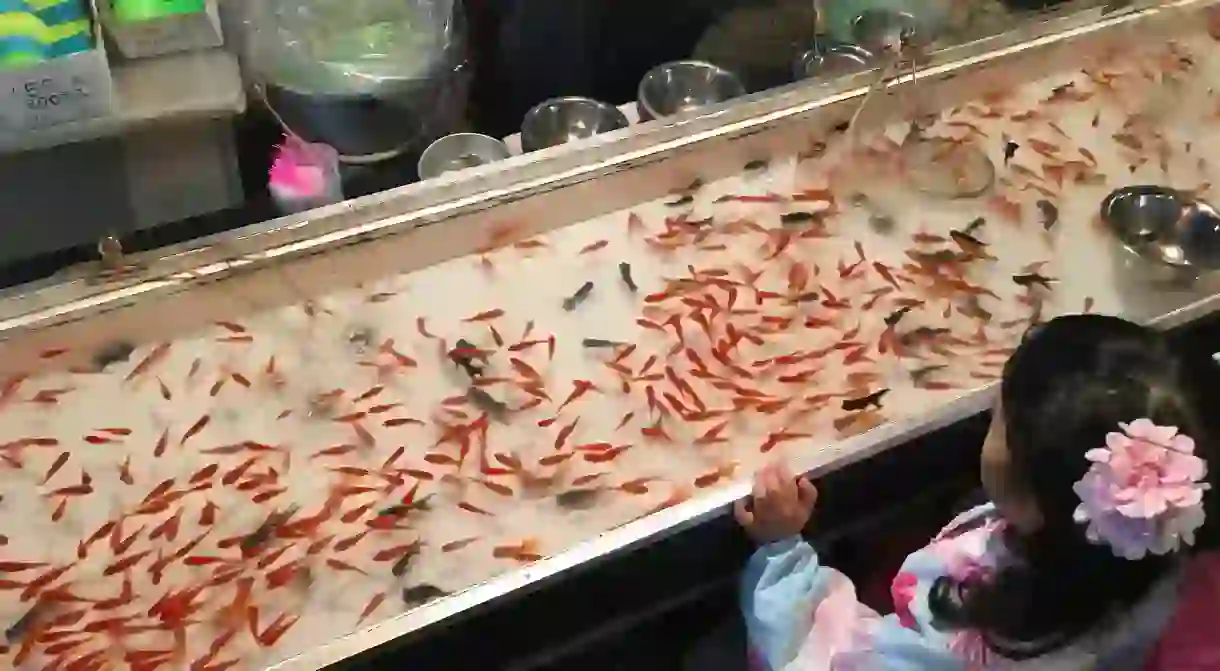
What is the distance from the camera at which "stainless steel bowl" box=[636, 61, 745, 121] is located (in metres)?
2.12

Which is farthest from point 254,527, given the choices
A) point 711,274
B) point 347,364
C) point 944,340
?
point 944,340

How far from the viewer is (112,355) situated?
1.60 meters

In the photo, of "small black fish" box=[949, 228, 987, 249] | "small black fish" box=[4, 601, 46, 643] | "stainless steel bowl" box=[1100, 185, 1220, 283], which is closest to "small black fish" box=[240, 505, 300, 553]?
"small black fish" box=[4, 601, 46, 643]

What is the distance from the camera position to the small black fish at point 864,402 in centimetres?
162

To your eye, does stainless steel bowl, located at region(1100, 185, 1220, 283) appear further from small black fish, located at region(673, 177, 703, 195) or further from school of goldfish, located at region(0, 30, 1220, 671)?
small black fish, located at region(673, 177, 703, 195)

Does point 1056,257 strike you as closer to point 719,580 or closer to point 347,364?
point 719,580

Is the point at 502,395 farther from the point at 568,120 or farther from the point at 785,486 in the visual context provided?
the point at 568,120

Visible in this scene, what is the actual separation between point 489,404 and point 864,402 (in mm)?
517

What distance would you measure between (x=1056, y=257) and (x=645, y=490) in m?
0.83

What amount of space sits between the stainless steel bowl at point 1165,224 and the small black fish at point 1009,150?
174mm

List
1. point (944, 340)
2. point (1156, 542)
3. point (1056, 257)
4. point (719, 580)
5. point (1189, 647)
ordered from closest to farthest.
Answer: point (1156, 542)
point (1189, 647)
point (719, 580)
point (944, 340)
point (1056, 257)

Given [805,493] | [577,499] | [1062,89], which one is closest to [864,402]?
[805,493]

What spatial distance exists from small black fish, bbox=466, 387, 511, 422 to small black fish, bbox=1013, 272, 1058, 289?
83 cm

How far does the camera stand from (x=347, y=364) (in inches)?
64.1
